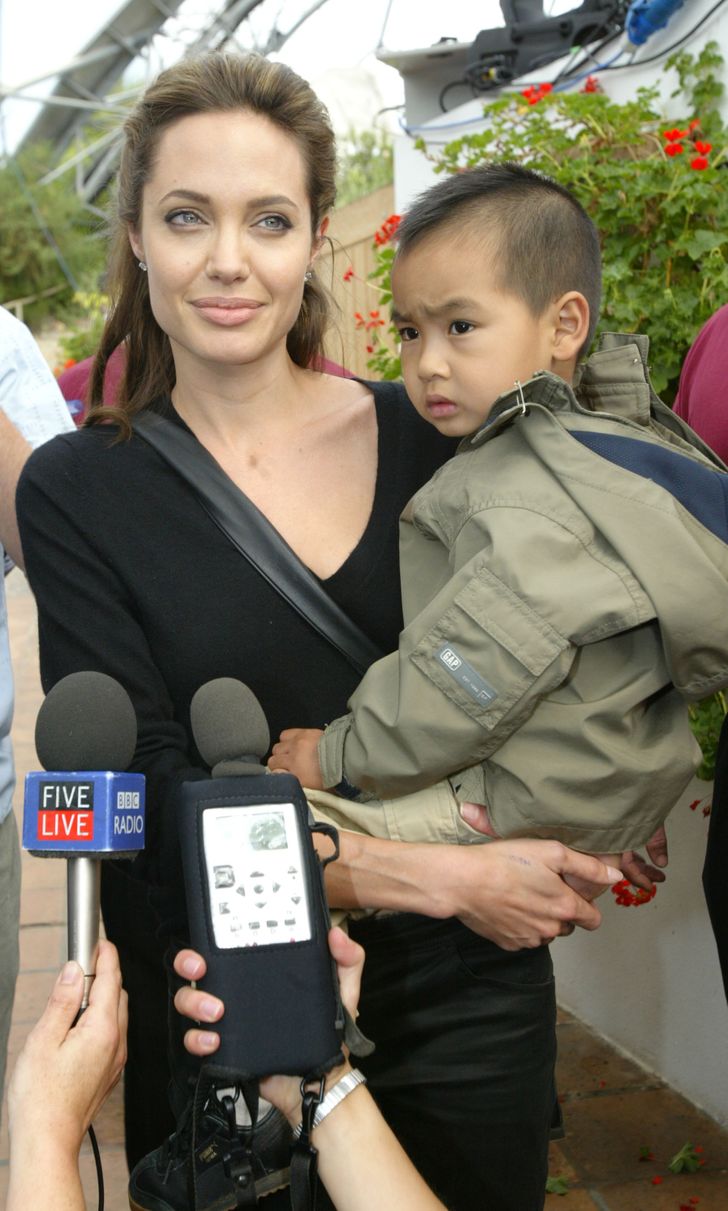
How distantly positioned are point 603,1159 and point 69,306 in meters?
22.2

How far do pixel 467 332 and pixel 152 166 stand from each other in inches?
20.5

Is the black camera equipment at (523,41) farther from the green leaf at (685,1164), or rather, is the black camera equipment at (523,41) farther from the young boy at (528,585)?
the green leaf at (685,1164)

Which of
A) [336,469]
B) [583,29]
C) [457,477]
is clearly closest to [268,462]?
[336,469]

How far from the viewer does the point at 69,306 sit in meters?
24.0

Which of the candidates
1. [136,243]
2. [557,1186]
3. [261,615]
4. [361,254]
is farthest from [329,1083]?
[361,254]

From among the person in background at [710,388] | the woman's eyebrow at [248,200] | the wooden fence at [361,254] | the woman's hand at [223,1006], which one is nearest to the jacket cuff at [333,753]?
the woman's hand at [223,1006]

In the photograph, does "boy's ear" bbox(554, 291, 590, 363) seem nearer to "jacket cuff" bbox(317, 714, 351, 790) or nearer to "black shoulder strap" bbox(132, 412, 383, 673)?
"black shoulder strap" bbox(132, 412, 383, 673)

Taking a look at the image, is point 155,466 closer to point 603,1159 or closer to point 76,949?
point 76,949

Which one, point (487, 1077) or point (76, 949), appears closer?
point (76, 949)

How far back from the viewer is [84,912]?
1386 millimetres

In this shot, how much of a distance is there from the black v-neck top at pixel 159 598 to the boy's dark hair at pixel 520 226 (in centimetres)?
48

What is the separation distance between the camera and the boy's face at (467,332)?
2057 millimetres

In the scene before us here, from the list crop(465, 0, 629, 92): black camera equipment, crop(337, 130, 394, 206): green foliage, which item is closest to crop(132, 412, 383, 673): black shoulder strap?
crop(465, 0, 629, 92): black camera equipment

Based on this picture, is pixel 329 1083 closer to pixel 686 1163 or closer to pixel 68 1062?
pixel 68 1062
